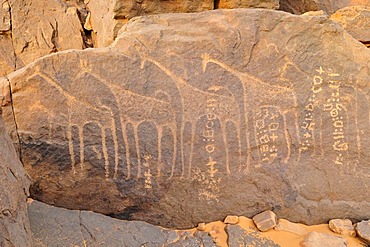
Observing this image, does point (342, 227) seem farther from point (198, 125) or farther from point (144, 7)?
point (144, 7)

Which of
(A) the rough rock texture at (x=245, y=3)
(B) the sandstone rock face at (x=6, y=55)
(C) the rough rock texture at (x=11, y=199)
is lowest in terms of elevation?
(C) the rough rock texture at (x=11, y=199)

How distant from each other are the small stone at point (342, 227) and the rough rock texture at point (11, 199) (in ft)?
6.03

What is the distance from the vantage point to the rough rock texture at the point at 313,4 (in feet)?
15.9

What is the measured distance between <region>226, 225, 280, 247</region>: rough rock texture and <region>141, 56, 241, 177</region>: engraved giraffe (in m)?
0.37

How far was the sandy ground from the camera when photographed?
2562mm

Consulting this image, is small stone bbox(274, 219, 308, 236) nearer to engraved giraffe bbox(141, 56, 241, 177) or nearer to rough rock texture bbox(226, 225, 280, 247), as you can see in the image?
rough rock texture bbox(226, 225, 280, 247)

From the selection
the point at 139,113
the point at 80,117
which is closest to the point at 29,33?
the point at 80,117

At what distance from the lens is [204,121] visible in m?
2.74

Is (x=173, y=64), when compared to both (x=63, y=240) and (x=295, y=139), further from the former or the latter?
(x=63, y=240)

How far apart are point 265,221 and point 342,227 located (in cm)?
50

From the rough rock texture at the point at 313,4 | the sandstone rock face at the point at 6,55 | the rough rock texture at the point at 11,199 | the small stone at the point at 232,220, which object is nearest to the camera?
the rough rock texture at the point at 11,199

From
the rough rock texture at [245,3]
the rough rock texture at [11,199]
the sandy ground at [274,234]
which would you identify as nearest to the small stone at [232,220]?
the sandy ground at [274,234]

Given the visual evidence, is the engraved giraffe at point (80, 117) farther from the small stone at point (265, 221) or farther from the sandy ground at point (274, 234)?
the small stone at point (265, 221)

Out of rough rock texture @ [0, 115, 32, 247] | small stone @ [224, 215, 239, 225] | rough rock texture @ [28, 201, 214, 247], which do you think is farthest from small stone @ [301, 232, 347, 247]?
rough rock texture @ [0, 115, 32, 247]
